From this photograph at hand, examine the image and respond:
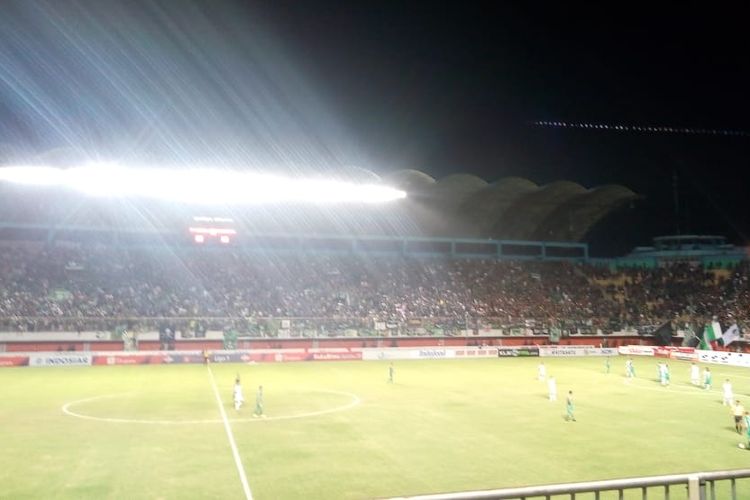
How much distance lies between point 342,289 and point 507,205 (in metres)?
18.0

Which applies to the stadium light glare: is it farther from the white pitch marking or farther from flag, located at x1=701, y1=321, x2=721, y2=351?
flag, located at x1=701, y1=321, x2=721, y2=351

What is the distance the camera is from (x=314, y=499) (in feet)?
43.1

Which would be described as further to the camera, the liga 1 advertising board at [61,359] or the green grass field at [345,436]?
the liga 1 advertising board at [61,359]

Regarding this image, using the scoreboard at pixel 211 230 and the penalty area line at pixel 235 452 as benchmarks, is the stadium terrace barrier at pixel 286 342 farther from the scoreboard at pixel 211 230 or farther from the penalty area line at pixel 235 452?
Result: the penalty area line at pixel 235 452

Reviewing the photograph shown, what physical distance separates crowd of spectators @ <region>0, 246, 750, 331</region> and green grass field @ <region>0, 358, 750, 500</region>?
1584 centimetres

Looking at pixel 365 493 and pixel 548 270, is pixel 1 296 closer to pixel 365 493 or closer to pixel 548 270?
pixel 365 493

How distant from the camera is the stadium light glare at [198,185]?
44.4 metres

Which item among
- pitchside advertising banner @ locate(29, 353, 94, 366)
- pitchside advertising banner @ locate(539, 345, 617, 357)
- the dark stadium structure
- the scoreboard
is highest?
the dark stadium structure

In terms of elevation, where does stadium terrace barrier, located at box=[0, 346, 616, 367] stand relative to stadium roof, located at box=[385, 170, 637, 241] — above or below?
below

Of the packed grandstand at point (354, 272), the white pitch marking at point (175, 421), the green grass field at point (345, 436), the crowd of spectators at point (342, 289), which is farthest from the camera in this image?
the packed grandstand at point (354, 272)

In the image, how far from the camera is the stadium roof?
51.6 meters

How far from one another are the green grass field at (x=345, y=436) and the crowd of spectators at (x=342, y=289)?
52.0 feet

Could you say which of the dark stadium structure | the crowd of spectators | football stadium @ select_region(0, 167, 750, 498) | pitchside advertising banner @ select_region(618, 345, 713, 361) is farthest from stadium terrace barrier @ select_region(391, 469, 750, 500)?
pitchside advertising banner @ select_region(618, 345, 713, 361)

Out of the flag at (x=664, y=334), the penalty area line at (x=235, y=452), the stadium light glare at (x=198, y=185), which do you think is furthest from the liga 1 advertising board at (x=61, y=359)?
the flag at (x=664, y=334)
